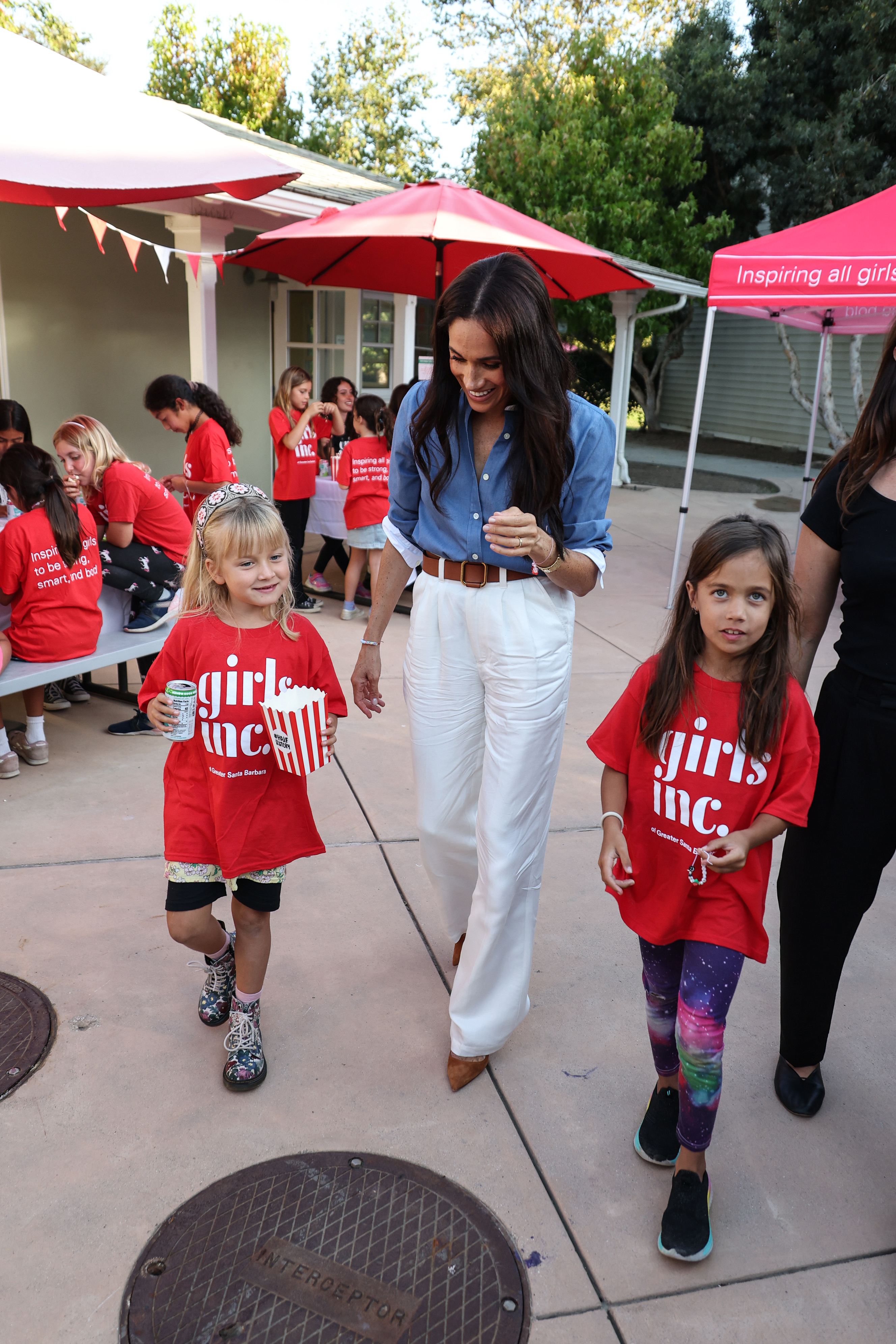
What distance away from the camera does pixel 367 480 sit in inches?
261

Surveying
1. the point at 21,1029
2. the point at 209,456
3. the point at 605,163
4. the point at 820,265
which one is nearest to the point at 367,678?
the point at 21,1029

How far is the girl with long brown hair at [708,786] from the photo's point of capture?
1.90 metres

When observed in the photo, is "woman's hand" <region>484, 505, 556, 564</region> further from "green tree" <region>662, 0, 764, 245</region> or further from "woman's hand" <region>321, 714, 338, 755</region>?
"green tree" <region>662, 0, 764, 245</region>

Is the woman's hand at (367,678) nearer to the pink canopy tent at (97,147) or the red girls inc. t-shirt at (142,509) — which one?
the pink canopy tent at (97,147)

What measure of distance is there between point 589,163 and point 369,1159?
16722mm

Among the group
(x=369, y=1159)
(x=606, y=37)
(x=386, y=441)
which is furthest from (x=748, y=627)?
(x=606, y=37)

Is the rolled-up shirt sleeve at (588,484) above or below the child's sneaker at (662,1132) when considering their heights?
above

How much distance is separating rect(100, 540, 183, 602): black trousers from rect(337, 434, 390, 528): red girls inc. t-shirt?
1.89 m

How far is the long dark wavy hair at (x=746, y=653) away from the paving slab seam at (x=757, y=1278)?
1.06m

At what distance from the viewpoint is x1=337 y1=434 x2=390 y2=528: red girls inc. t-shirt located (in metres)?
6.61

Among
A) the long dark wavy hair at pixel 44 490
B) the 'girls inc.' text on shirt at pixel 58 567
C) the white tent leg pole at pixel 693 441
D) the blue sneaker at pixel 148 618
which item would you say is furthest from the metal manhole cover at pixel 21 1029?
the white tent leg pole at pixel 693 441

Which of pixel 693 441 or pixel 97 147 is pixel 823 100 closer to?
pixel 693 441

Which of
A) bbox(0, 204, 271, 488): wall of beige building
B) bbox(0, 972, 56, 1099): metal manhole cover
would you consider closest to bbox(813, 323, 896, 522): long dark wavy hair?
bbox(0, 972, 56, 1099): metal manhole cover

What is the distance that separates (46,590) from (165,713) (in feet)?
7.50
